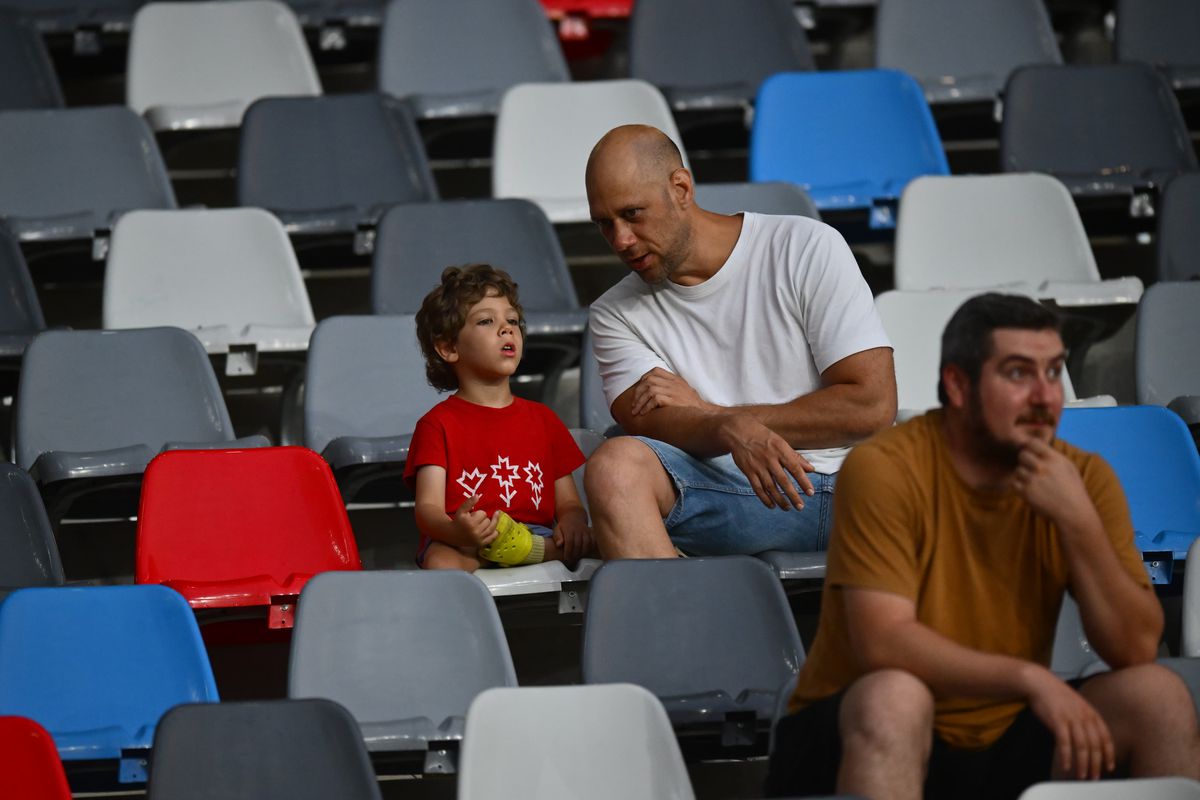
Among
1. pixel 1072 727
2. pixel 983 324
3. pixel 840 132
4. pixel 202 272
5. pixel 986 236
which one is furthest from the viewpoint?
pixel 840 132

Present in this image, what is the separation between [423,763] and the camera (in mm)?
2146

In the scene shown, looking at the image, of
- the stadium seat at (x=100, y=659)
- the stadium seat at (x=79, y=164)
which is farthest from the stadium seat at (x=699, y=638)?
the stadium seat at (x=79, y=164)

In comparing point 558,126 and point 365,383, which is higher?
point 558,126

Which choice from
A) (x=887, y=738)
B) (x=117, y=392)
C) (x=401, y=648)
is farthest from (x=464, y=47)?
(x=887, y=738)

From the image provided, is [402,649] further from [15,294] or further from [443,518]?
[15,294]

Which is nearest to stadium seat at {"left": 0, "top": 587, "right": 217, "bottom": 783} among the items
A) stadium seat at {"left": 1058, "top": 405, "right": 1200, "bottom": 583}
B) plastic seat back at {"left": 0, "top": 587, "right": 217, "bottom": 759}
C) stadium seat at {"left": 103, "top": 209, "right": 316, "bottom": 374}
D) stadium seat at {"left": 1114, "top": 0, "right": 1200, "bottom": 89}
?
plastic seat back at {"left": 0, "top": 587, "right": 217, "bottom": 759}

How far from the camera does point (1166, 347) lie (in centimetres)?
308

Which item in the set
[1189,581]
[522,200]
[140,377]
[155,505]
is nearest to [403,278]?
[522,200]

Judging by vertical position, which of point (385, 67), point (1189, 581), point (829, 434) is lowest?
point (1189, 581)

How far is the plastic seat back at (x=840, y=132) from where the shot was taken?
384 cm

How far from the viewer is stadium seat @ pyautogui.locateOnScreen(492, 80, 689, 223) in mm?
3850

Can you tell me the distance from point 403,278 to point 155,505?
95 cm

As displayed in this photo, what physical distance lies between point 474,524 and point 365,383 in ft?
2.33

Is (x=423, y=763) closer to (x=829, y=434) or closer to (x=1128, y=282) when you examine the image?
(x=829, y=434)
